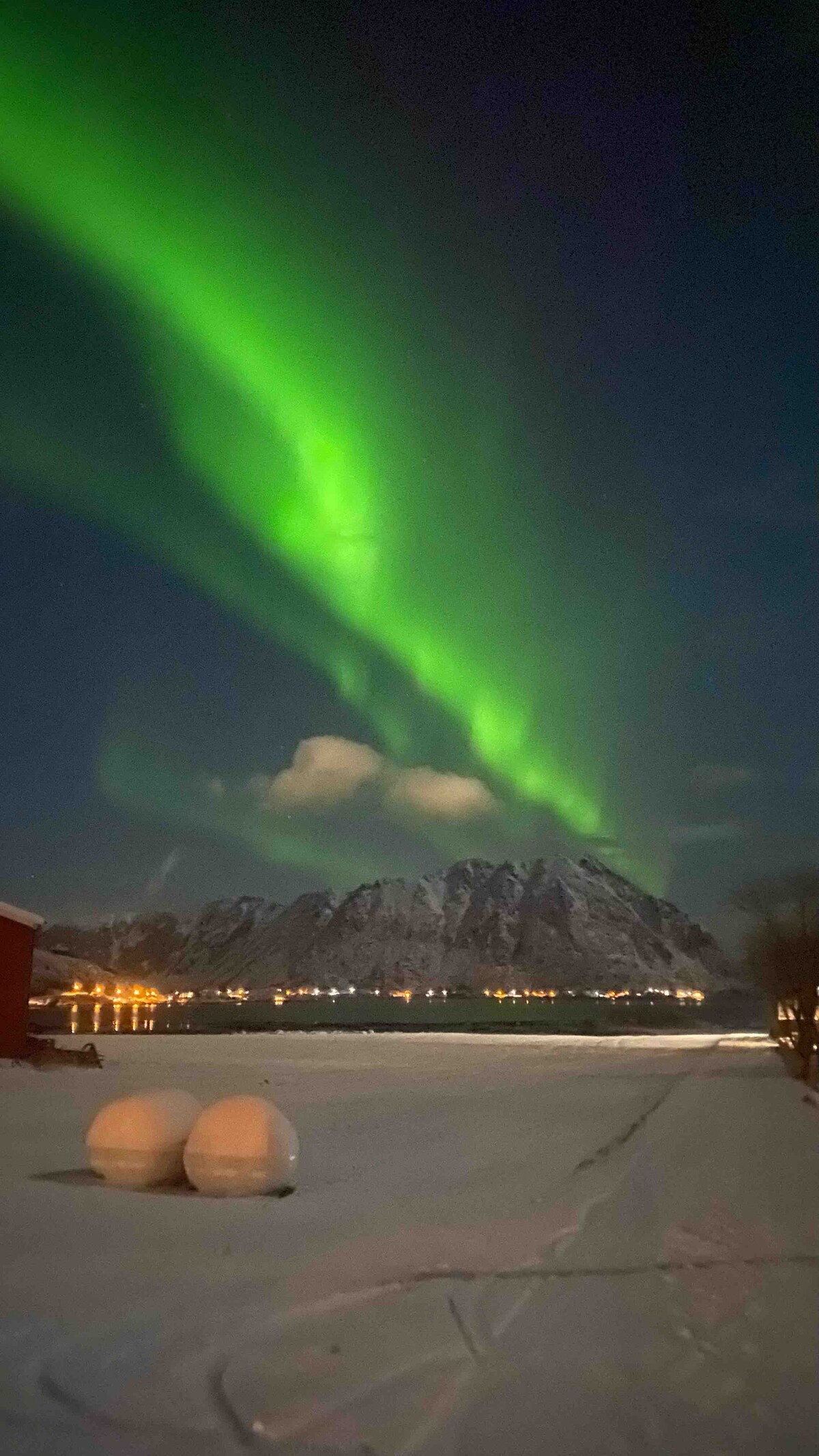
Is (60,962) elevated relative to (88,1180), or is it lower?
elevated

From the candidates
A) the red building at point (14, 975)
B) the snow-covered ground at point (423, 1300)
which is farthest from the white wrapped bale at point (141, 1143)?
the red building at point (14, 975)

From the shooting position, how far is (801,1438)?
557cm

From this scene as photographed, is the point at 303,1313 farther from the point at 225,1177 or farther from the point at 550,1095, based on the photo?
the point at 550,1095

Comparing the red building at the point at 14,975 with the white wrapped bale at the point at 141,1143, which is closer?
the white wrapped bale at the point at 141,1143

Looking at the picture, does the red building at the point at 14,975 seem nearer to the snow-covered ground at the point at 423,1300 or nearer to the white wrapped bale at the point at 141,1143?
the snow-covered ground at the point at 423,1300

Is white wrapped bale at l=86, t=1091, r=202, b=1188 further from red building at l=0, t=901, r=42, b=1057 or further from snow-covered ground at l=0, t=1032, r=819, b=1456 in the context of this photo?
red building at l=0, t=901, r=42, b=1057

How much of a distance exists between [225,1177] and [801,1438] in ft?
23.8

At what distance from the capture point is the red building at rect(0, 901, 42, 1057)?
33.9 meters

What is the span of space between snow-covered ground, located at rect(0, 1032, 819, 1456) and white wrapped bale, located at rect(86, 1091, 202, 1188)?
0.33 m

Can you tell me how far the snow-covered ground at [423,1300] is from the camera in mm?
5719

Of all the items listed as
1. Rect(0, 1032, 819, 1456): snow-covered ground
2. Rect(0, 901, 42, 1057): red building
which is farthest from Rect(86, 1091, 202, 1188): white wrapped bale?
Rect(0, 901, 42, 1057): red building

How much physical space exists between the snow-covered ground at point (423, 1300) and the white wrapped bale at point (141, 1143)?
33 cm

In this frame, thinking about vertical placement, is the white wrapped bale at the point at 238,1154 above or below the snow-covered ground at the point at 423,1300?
above

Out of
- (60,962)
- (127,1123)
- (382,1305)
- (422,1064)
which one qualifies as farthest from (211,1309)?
(60,962)
